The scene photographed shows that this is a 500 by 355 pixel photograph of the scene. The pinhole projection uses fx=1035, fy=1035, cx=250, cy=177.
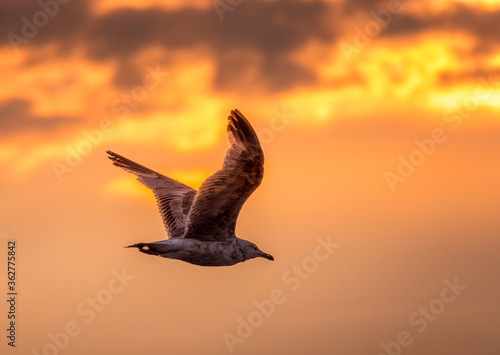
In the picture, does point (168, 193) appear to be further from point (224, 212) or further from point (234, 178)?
point (234, 178)

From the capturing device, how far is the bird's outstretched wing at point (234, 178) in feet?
84.3

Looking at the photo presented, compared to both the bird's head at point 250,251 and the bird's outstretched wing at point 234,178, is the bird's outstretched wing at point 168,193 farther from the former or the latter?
the bird's outstretched wing at point 234,178

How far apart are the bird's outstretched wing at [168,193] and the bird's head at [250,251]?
3174 millimetres

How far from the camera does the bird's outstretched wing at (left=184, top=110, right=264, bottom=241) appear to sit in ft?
84.3

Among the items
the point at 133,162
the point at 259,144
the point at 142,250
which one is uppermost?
the point at 133,162

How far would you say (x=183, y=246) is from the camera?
27531mm

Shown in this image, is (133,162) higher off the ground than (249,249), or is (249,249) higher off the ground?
(133,162)

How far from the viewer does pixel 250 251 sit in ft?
94.9

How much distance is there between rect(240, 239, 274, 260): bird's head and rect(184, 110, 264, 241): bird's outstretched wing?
1.45 m

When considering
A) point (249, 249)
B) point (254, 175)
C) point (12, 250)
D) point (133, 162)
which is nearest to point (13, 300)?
point (12, 250)

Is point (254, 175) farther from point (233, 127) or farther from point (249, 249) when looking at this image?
point (249, 249)

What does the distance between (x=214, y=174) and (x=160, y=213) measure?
7434 millimetres

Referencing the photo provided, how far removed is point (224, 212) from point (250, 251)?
85.7 inches

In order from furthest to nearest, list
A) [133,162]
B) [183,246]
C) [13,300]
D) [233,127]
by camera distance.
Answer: [13,300] → [133,162] → [183,246] → [233,127]
